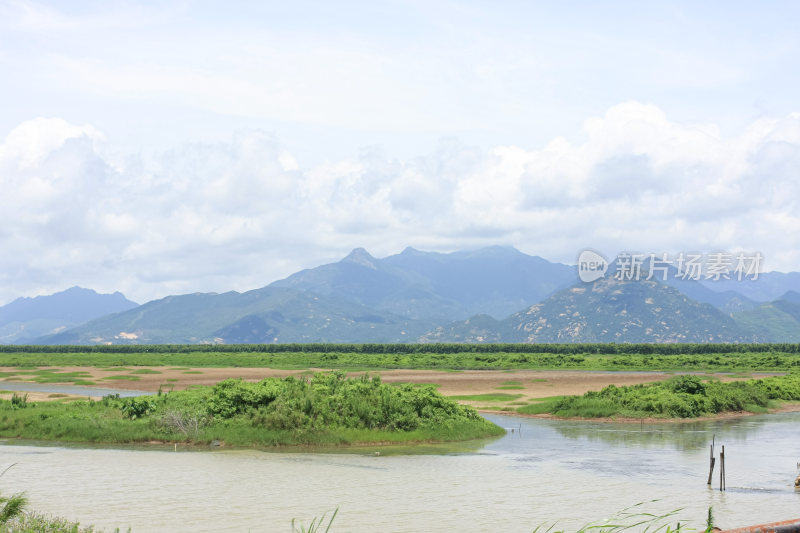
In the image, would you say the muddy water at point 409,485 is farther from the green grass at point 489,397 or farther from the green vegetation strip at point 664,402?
the green grass at point 489,397

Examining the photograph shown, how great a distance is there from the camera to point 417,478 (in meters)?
30.2

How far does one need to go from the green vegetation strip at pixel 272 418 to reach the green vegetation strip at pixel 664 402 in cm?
1385

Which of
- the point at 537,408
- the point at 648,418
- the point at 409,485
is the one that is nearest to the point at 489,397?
the point at 537,408

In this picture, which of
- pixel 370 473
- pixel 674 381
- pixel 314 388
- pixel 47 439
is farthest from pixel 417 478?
pixel 674 381

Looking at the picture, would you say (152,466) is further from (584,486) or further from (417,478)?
(584,486)

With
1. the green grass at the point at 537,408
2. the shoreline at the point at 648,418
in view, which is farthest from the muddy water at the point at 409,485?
the green grass at the point at 537,408

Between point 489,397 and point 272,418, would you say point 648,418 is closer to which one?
point 489,397

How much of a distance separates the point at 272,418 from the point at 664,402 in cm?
2850

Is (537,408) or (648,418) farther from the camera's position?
(537,408)

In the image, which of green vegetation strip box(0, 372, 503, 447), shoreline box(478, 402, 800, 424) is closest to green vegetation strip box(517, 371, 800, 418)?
shoreline box(478, 402, 800, 424)

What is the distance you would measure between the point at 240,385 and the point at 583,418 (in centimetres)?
2481

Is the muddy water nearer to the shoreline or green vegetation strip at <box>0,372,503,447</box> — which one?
green vegetation strip at <box>0,372,503,447</box>

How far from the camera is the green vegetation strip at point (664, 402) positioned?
171ft

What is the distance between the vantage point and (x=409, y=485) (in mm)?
28750
